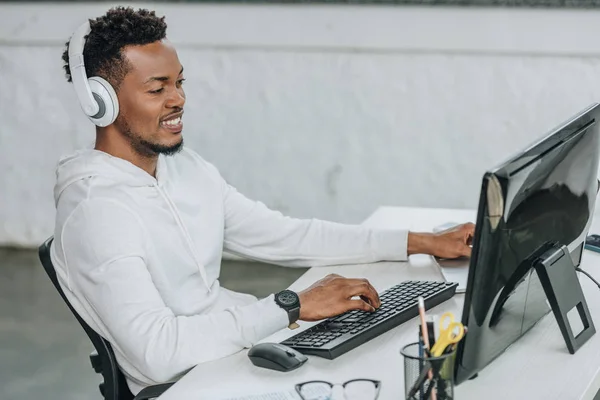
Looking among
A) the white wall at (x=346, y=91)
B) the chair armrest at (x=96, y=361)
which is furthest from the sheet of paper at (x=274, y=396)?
the white wall at (x=346, y=91)

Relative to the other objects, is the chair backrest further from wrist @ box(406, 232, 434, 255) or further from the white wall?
the white wall

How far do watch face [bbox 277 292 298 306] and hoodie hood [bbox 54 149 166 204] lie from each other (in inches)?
14.9

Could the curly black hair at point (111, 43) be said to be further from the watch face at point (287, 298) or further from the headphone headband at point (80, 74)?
the watch face at point (287, 298)

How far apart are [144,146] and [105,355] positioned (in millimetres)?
423

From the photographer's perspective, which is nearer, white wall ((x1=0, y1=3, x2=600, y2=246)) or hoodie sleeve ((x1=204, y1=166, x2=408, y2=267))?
hoodie sleeve ((x1=204, y1=166, x2=408, y2=267))

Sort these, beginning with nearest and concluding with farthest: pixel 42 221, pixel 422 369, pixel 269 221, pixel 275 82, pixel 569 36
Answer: pixel 422 369
pixel 269 221
pixel 569 36
pixel 275 82
pixel 42 221

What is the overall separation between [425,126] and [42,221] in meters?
1.84

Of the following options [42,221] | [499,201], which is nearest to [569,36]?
[42,221]

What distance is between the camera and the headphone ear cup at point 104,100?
1.88 metres

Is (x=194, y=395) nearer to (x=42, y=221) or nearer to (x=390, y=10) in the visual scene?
(x=390, y=10)

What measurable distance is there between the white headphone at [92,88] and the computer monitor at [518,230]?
33.3 inches

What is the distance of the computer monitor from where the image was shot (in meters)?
1.34

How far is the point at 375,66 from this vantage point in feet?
13.6

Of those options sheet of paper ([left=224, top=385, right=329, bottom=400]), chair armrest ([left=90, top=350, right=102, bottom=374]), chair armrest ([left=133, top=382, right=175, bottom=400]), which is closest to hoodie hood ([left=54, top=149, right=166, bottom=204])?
chair armrest ([left=90, top=350, right=102, bottom=374])
